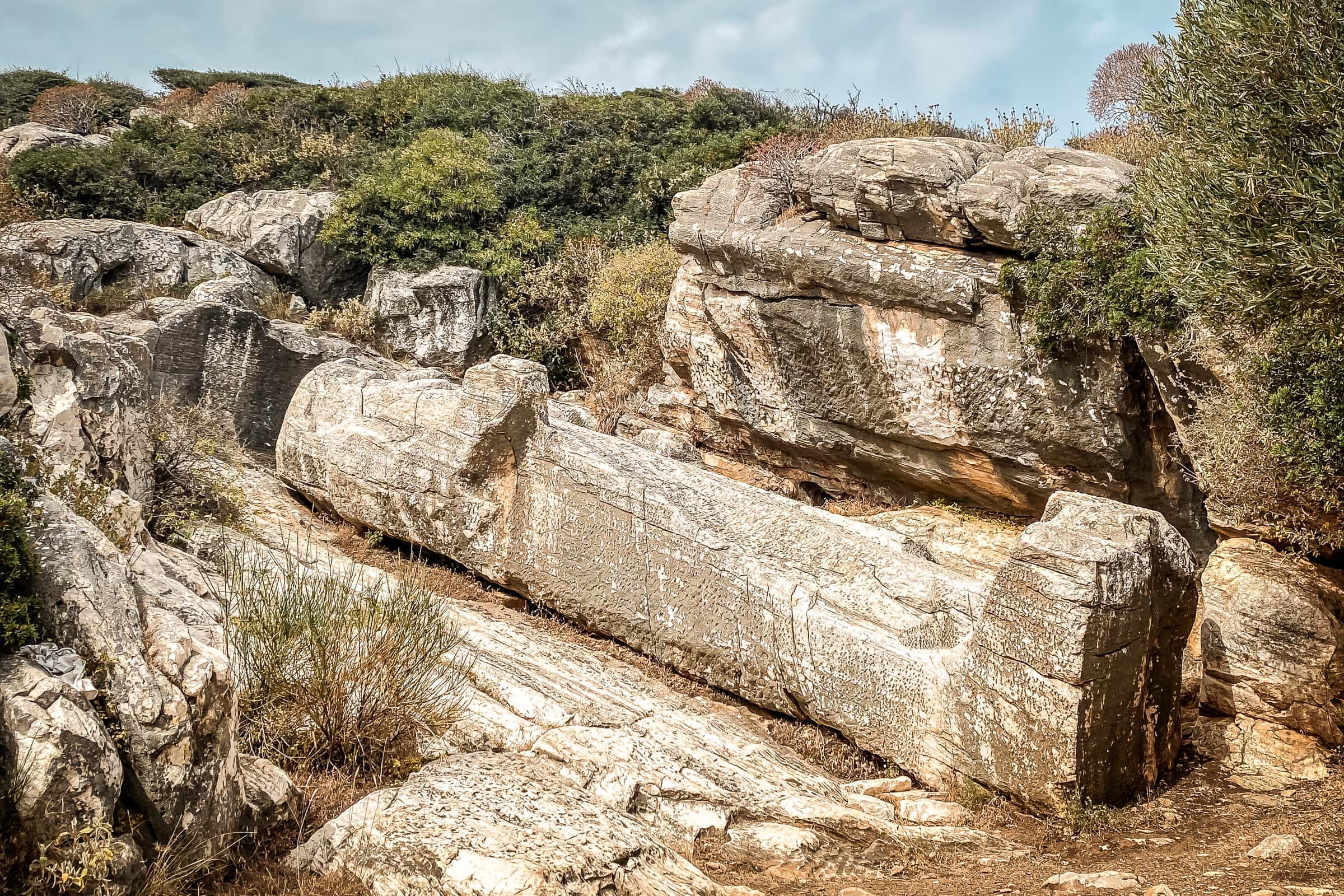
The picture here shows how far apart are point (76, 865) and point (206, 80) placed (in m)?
33.4

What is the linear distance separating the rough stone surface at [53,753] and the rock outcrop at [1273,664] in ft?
25.6

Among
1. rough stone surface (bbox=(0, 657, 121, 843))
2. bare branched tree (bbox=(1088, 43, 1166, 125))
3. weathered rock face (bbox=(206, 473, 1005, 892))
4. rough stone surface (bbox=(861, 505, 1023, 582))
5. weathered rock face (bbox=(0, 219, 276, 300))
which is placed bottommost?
weathered rock face (bbox=(206, 473, 1005, 892))

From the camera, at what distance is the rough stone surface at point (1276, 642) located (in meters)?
7.29

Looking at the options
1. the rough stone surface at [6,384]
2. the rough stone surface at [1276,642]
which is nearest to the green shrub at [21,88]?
the rough stone surface at [6,384]

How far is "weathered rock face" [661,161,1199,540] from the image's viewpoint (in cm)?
1024

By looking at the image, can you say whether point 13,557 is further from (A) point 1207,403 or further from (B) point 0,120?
(B) point 0,120

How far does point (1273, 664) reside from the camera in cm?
749

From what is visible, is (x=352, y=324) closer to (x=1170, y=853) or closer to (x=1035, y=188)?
(x=1035, y=188)

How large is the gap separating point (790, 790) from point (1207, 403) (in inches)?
217

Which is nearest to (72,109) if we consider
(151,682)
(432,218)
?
(432,218)

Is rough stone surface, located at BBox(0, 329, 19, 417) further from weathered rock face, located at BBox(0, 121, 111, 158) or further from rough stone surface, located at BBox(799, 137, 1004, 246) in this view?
weathered rock face, located at BBox(0, 121, 111, 158)

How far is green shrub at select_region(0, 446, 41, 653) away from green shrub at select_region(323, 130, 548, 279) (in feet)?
46.1

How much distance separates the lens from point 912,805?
21.2 ft

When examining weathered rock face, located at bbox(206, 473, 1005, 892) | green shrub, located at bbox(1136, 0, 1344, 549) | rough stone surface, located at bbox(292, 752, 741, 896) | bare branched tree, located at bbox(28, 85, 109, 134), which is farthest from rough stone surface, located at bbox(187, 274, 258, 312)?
bare branched tree, located at bbox(28, 85, 109, 134)
